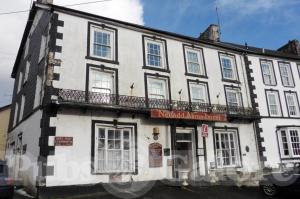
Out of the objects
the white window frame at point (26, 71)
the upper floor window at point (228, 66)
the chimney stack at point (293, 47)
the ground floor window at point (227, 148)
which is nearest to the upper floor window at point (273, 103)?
the upper floor window at point (228, 66)

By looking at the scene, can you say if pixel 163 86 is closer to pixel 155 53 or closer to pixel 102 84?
pixel 155 53

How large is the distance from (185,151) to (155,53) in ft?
19.8

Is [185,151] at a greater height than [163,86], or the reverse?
[163,86]

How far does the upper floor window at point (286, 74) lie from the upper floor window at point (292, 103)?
0.81m

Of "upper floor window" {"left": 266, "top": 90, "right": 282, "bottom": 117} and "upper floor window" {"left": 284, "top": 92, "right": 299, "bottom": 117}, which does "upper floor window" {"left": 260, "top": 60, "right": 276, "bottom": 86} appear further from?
"upper floor window" {"left": 284, "top": 92, "right": 299, "bottom": 117}

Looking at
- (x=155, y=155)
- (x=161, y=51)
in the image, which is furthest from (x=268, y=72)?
(x=155, y=155)

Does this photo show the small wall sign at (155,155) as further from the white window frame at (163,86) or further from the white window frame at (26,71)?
the white window frame at (26,71)

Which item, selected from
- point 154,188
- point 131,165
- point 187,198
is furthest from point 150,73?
point 187,198

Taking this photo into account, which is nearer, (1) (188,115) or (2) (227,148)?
→ (1) (188,115)

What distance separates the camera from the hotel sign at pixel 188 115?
Result: 48.5 feet

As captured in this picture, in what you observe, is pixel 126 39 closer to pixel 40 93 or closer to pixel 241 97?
pixel 40 93

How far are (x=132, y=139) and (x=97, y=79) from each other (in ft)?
11.6

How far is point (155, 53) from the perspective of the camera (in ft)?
57.1

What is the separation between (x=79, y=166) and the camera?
510 inches
